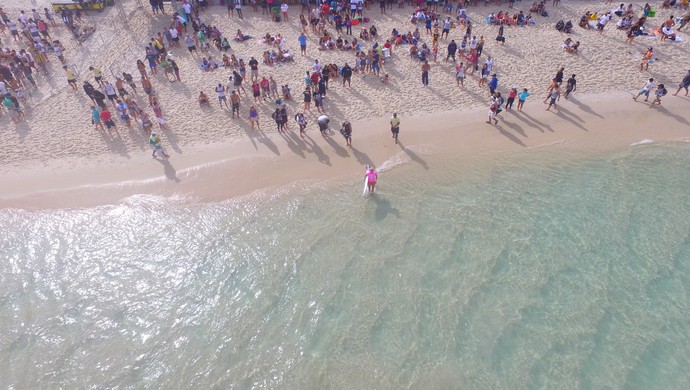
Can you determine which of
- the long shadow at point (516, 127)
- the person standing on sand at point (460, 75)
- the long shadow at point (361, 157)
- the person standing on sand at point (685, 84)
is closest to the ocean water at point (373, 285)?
the long shadow at point (361, 157)

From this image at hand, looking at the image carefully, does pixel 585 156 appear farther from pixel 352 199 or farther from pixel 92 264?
pixel 92 264

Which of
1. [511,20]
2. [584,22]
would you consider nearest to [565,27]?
[584,22]

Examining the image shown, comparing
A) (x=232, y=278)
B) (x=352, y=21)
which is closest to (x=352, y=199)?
(x=232, y=278)

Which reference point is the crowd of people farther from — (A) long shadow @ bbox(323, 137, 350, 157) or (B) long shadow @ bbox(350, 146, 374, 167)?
(B) long shadow @ bbox(350, 146, 374, 167)

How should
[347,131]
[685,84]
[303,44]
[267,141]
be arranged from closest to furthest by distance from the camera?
[347,131], [267,141], [685,84], [303,44]

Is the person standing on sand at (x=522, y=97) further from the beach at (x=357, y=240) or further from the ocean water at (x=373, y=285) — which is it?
the ocean water at (x=373, y=285)

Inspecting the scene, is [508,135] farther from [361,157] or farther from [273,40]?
[273,40]

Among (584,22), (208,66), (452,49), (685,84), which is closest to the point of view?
(685,84)
